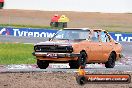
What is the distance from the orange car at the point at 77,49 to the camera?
726 inches

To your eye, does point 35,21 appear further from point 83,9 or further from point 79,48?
point 79,48

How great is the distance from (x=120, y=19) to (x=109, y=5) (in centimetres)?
222

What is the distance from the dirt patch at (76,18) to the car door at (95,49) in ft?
125

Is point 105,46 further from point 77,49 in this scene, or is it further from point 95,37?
point 77,49

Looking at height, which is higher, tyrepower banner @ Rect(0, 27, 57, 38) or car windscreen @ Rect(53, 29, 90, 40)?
car windscreen @ Rect(53, 29, 90, 40)

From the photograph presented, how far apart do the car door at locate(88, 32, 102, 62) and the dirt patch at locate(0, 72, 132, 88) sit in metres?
2.14

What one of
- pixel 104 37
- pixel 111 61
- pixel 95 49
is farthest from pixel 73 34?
pixel 111 61

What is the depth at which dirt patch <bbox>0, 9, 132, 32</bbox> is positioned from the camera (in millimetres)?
59825

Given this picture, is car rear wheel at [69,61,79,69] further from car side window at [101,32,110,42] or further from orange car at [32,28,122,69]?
car side window at [101,32,110,42]

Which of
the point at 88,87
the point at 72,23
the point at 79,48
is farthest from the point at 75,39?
the point at 72,23

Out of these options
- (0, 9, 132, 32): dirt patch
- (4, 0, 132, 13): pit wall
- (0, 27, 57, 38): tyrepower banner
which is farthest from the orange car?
(4, 0, 132, 13): pit wall

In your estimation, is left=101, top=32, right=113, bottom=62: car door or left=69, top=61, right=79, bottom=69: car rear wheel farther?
left=101, top=32, right=113, bottom=62: car door

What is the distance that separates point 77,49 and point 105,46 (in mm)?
1957

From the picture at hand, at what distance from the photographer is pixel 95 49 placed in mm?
19859
